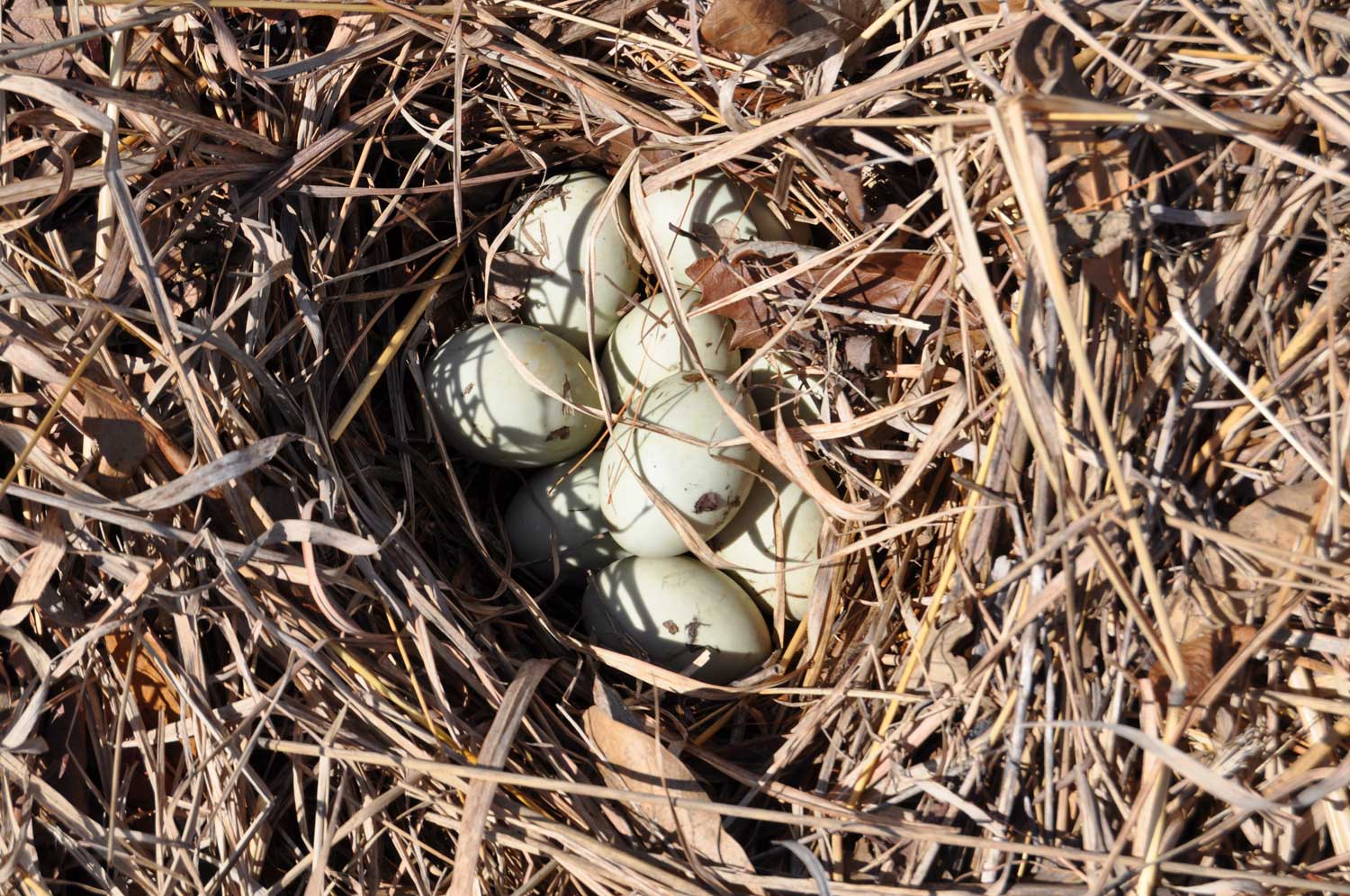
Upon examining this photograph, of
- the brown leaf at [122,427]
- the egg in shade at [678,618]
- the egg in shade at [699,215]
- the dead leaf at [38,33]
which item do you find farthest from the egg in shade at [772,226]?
the dead leaf at [38,33]

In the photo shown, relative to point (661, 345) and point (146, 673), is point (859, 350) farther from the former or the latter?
point (146, 673)

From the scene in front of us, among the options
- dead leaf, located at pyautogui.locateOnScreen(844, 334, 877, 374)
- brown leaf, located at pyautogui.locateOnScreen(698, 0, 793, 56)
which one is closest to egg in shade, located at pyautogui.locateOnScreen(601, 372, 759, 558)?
dead leaf, located at pyautogui.locateOnScreen(844, 334, 877, 374)

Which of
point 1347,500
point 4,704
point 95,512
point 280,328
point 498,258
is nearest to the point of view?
point 1347,500

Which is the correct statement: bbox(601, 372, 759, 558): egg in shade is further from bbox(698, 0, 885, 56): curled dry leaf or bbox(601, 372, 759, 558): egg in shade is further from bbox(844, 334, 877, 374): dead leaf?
bbox(698, 0, 885, 56): curled dry leaf

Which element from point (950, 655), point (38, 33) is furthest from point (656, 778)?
point (38, 33)

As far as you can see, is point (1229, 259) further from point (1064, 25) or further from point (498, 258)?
point (498, 258)

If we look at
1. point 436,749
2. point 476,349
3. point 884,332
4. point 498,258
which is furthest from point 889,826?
point 498,258
